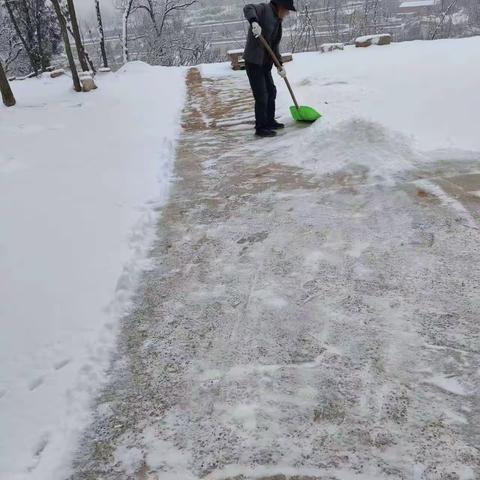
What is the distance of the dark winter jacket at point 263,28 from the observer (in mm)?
5070

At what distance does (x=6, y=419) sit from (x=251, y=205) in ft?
7.41

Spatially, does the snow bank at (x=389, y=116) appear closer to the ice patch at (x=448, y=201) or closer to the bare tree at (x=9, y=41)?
the ice patch at (x=448, y=201)

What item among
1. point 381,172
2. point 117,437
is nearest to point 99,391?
point 117,437

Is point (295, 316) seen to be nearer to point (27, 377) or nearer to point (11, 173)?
point (27, 377)

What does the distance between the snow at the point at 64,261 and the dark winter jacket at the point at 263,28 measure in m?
1.34

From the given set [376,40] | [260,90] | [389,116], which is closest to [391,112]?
[389,116]

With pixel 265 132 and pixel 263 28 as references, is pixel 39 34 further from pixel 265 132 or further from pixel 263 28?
pixel 265 132

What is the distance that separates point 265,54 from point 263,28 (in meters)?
0.26

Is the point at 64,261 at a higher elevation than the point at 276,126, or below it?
below

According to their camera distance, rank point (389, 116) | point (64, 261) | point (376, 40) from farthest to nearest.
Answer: point (376, 40), point (389, 116), point (64, 261)

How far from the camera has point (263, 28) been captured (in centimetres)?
522

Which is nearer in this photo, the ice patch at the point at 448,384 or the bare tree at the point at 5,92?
the ice patch at the point at 448,384

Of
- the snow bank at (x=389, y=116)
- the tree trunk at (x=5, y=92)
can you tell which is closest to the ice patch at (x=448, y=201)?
the snow bank at (x=389, y=116)

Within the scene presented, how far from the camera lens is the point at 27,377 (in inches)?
85.1
